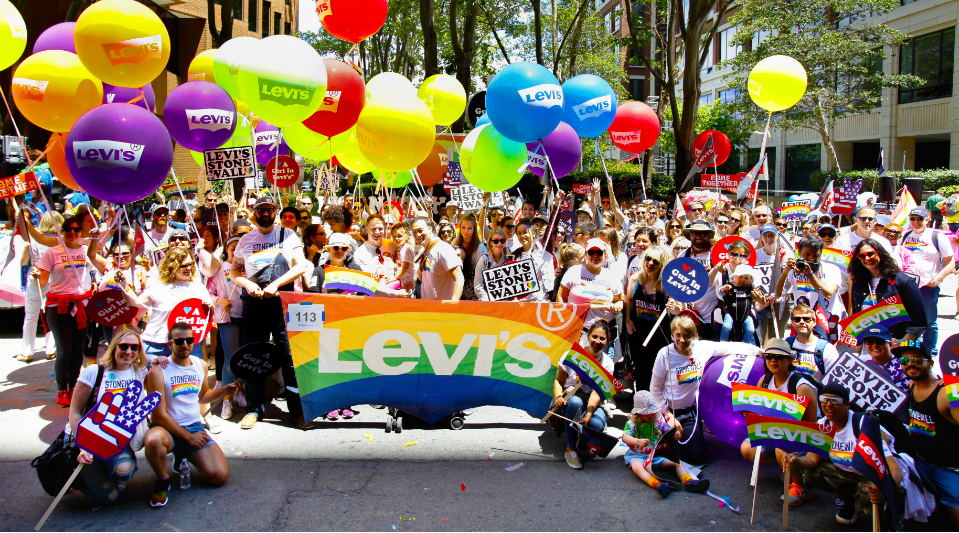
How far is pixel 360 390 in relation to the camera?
6000 millimetres

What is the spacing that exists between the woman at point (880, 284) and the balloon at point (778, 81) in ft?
14.8

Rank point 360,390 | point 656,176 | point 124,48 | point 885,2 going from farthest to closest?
1. point 656,176
2. point 885,2
3. point 124,48
4. point 360,390

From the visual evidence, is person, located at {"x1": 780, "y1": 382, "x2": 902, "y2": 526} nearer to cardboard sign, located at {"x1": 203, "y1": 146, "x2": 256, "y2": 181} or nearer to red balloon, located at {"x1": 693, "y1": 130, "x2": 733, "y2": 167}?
Result: cardboard sign, located at {"x1": 203, "y1": 146, "x2": 256, "y2": 181}

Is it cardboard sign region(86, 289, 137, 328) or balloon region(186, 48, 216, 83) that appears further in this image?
balloon region(186, 48, 216, 83)

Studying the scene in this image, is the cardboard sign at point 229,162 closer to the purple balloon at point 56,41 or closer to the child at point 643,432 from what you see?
the purple balloon at point 56,41

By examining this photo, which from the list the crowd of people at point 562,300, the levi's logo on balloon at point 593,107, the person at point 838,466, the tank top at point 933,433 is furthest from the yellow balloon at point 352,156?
the tank top at point 933,433

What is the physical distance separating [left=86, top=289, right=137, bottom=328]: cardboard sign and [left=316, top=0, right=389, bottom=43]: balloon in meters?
4.69

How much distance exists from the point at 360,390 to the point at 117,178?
2.68m

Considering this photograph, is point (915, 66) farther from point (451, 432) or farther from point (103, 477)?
point (103, 477)

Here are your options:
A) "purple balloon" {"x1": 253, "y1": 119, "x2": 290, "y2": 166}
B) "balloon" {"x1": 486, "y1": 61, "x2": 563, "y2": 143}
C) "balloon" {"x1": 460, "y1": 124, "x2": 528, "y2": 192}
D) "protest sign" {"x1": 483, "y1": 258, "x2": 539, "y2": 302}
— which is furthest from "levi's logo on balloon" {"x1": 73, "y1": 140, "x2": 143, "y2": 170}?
"balloon" {"x1": 460, "y1": 124, "x2": 528, "y2": 192}

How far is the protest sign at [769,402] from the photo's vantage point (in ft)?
14.9

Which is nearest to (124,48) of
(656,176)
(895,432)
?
(895,432)

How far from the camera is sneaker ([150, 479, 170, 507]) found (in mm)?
4594

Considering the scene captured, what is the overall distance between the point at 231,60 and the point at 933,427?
22.6 ft
